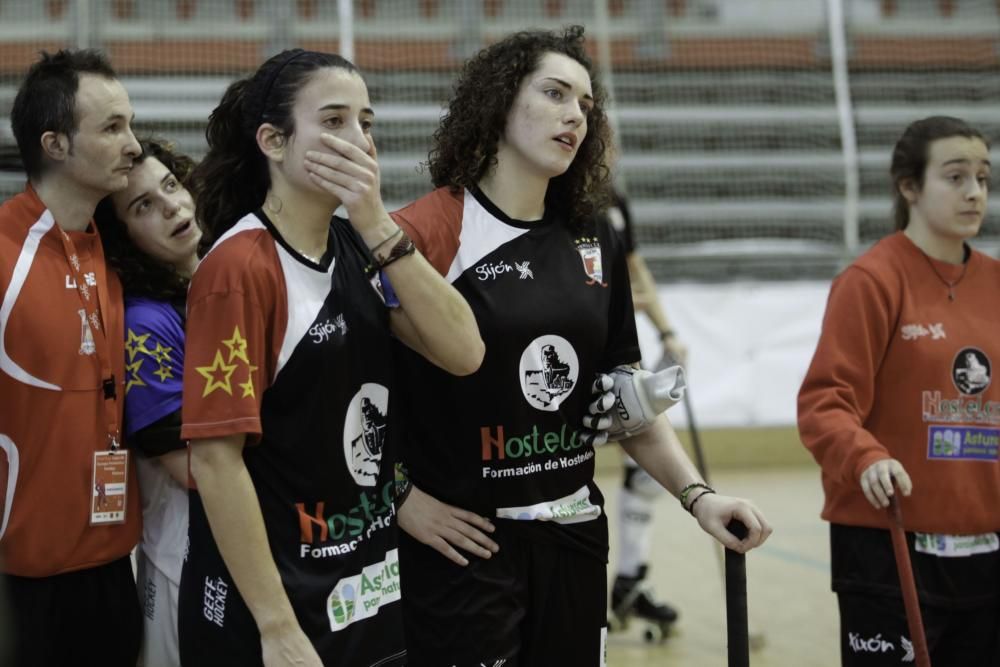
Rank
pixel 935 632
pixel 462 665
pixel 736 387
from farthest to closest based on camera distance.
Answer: pixel 736 387 → pixel 935 632 → pixel 462 665

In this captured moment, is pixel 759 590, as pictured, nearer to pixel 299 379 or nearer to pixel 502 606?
pixel 502 606

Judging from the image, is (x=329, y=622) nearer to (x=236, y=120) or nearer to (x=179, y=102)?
(x=236, y=120)

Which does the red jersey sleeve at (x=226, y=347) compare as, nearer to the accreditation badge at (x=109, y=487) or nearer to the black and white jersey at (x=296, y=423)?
the black and white jersey at (x=296, y=423)

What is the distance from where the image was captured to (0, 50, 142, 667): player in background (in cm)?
216

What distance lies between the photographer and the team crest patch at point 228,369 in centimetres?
173

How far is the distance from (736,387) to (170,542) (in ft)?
22.9

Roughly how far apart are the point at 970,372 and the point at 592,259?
3.76ft

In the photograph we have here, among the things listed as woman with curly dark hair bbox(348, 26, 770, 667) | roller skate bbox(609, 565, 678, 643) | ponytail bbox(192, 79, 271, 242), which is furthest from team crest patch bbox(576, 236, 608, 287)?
roller skate bbox(609, 565, 678, 643)

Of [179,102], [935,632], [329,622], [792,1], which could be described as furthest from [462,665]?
[792,1]

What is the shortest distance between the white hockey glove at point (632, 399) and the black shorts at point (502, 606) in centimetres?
27

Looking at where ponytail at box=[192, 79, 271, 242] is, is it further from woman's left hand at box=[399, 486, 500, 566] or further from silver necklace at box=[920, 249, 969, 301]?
silver necklace at box=[920, 249, 969, 301]

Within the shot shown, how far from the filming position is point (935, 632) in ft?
9.32

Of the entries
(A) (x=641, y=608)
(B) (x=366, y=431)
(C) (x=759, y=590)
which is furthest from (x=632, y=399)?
(C) (x=759, y=590)

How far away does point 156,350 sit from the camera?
7.54 feet
